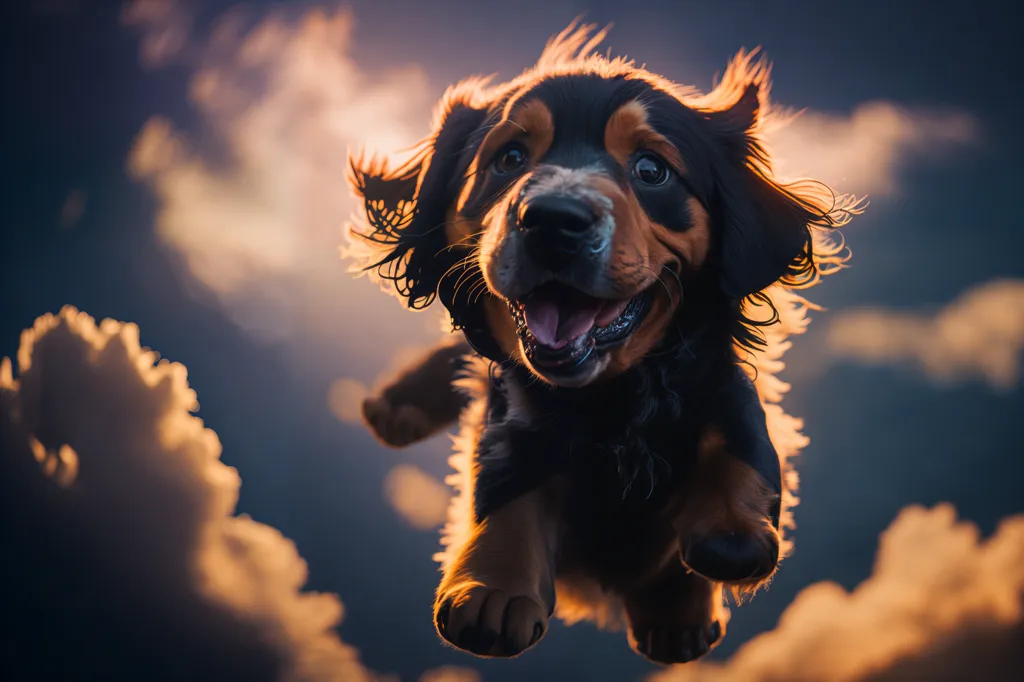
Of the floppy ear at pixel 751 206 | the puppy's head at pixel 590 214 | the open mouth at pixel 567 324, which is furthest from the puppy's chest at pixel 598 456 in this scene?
the floppy ear at pixel 751 206

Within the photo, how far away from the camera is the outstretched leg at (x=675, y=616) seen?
2467mm

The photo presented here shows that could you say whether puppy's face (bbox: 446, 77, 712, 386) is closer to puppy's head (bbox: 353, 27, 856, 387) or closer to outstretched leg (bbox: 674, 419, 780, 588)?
puppy's head (bbox: 353, 27, 856, 387)

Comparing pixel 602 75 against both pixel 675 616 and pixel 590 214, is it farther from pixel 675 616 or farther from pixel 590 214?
A: pixel 675 616

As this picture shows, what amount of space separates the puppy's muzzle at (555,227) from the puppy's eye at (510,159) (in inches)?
16.8

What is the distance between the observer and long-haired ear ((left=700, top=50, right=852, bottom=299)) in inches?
82.9

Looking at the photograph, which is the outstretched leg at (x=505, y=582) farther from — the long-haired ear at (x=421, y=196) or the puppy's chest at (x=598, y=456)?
the long-haired ear at (x=421, y=196)

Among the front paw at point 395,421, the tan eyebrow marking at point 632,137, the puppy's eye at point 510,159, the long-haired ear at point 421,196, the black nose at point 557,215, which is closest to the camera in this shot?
the black nose at point 557,215

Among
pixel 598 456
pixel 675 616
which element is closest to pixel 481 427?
pixel 598 456

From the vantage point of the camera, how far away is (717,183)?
220 centimetres

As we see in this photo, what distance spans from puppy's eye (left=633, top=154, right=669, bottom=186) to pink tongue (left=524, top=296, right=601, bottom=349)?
1.37ft

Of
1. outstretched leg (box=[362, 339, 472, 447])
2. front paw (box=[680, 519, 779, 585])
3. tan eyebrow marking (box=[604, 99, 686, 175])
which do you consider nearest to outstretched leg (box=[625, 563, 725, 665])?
front paw (box=[680, 519, 779, 585])

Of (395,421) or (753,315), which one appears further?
(395,421)

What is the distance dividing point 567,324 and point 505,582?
672 millimetres

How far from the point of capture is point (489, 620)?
1781mm
